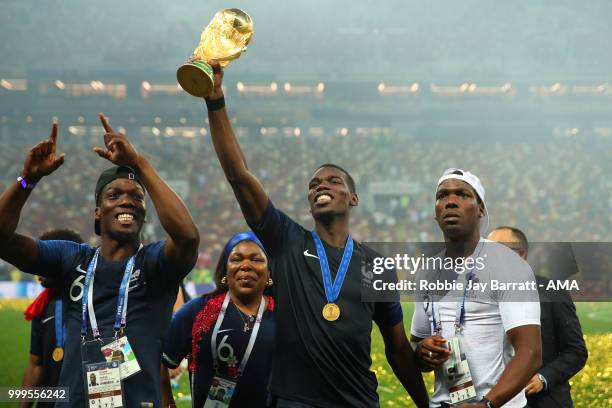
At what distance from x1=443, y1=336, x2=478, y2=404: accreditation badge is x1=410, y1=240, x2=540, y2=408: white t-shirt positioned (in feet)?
0.08

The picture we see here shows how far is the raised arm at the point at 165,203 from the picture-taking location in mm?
3275

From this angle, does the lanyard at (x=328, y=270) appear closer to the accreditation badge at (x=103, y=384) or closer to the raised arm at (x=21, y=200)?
the accreditation badge at (x=103, y=384)

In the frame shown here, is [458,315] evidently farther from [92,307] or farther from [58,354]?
[58,354]

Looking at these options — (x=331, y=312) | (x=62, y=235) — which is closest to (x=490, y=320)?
(x=331, y=312)

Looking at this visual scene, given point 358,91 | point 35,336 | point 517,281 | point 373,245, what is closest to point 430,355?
point 517,281

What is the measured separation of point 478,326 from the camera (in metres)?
3.40

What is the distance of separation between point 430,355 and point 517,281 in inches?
20.3

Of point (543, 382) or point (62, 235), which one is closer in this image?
point (543, 382)

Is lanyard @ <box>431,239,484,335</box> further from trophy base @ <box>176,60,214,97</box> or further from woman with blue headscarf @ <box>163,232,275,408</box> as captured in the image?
trophy base @ <box>176,60,214,97</box>

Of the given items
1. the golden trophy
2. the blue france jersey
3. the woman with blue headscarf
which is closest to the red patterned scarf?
the woman with blue headscarf

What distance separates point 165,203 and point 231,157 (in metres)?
0.36

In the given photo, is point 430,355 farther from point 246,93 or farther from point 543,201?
point 246,93

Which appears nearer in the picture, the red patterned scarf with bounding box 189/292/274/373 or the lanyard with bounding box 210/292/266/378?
the lanyard with bounding box 210/292/266/378

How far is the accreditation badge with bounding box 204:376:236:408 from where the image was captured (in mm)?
3930
